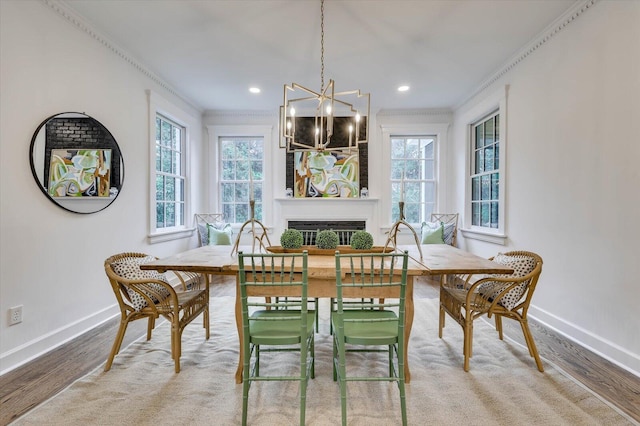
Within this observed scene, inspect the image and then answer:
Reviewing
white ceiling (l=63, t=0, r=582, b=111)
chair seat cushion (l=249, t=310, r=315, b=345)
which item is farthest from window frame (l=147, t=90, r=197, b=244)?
chair seat cushion (l=249, t=310, r=315, b=345)

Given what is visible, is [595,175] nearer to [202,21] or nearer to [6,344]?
[202,21]

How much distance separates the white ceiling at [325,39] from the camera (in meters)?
2.44

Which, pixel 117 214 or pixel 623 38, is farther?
pixel 117 214

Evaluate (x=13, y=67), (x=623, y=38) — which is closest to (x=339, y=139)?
(x=623, y=38)

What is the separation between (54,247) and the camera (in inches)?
94.1

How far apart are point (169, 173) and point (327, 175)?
7.66ft

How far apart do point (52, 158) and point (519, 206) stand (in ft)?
14.1

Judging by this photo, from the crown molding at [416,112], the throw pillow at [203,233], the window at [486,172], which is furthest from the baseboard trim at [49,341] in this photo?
the crown molding at [416,112]

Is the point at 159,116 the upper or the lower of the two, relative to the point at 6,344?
upper

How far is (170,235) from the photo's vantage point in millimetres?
4039

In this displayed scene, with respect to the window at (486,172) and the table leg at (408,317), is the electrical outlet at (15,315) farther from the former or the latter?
the window at (486,172)

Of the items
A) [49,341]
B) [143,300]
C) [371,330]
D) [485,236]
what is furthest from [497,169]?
[49,341]

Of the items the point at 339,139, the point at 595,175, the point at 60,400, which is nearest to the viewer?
the point at 60,400

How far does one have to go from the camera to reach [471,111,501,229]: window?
3840mm
